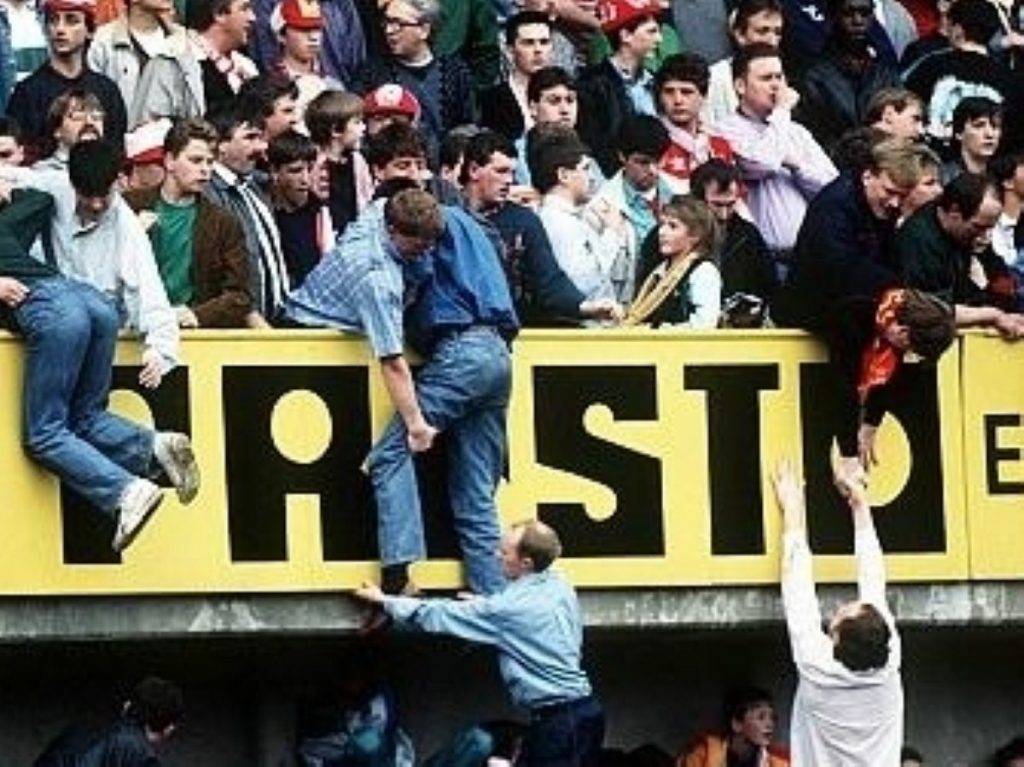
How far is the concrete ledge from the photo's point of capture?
21906 millimetres

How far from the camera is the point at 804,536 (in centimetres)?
2294

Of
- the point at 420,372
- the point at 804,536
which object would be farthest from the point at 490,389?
the point at 804,536

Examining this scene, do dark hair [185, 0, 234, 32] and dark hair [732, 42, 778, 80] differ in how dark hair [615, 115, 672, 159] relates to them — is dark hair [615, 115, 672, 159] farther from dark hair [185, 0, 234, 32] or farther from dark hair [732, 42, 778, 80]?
dark hair [185, 0, 234, 32]

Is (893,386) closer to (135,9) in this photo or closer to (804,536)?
(804,536)

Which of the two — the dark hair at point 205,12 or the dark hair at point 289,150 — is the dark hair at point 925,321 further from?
the dark hair at point 205,12

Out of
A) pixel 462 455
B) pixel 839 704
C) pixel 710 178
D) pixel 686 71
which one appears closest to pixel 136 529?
pixel 462 455

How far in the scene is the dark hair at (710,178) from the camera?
78.4 ft

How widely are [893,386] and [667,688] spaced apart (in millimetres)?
1841

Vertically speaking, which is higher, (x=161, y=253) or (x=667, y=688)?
(x=161, y=253)

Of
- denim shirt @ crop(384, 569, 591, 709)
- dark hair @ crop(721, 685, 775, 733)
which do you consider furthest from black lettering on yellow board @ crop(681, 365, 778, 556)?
denim shirt @ crop(384, 569, 591, 709)

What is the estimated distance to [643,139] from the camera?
2406cm

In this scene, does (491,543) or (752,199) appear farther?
(752,199)

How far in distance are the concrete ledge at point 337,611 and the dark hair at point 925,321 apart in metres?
1.28

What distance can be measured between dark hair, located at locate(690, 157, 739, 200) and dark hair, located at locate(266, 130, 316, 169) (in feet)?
6.40
